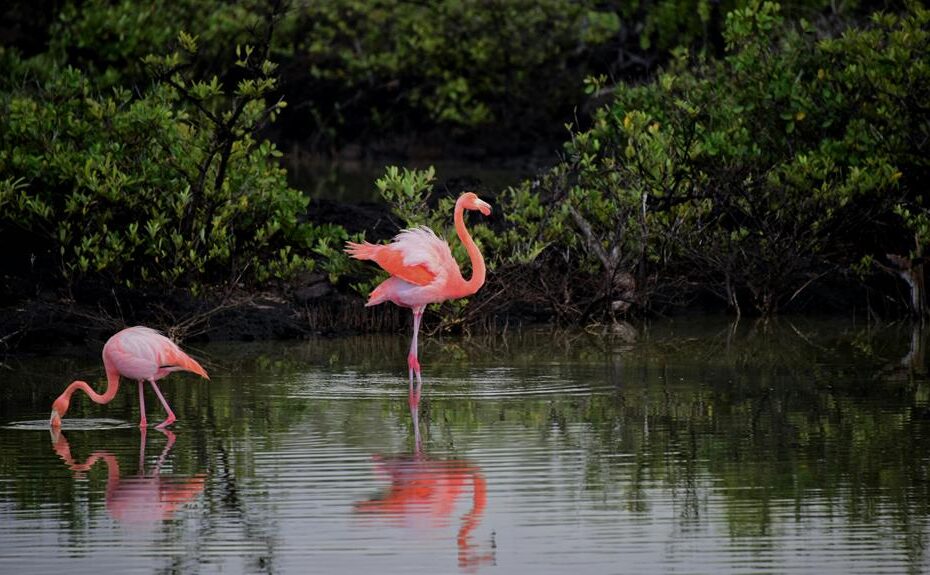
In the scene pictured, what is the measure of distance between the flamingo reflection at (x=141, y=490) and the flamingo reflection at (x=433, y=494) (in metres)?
0.91

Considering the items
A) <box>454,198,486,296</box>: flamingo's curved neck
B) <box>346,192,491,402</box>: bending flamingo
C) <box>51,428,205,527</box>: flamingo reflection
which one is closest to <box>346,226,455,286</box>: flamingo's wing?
<box>346,192,491,402</box>: bending flamingo

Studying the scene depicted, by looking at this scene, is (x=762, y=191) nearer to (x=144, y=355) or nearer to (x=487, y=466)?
(x=144, y=355)

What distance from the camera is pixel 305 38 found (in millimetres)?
33625

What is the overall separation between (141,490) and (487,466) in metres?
1.75

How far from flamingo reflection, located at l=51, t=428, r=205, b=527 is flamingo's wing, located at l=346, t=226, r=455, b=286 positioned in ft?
11.0

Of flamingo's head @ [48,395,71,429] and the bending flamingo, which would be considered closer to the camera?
flamingo's head @ [48,395,71,429]

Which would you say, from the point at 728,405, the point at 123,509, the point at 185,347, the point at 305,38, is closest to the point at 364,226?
the point at 185,347

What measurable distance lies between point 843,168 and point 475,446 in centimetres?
790

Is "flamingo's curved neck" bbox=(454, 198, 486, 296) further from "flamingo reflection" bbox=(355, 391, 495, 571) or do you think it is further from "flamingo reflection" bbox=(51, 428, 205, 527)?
"flamingo reflection" bbox=(51, 428, 205, 527)

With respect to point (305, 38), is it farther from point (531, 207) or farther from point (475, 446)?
point (475, 446)

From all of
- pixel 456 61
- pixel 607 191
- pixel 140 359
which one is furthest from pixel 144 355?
pixel 456 61

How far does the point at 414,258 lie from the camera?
1248 centimetres

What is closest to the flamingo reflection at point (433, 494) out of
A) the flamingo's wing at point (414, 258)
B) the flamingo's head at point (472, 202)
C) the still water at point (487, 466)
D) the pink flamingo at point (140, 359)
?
the still water at point (487, 466)

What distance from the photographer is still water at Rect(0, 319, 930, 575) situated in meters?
7.18
